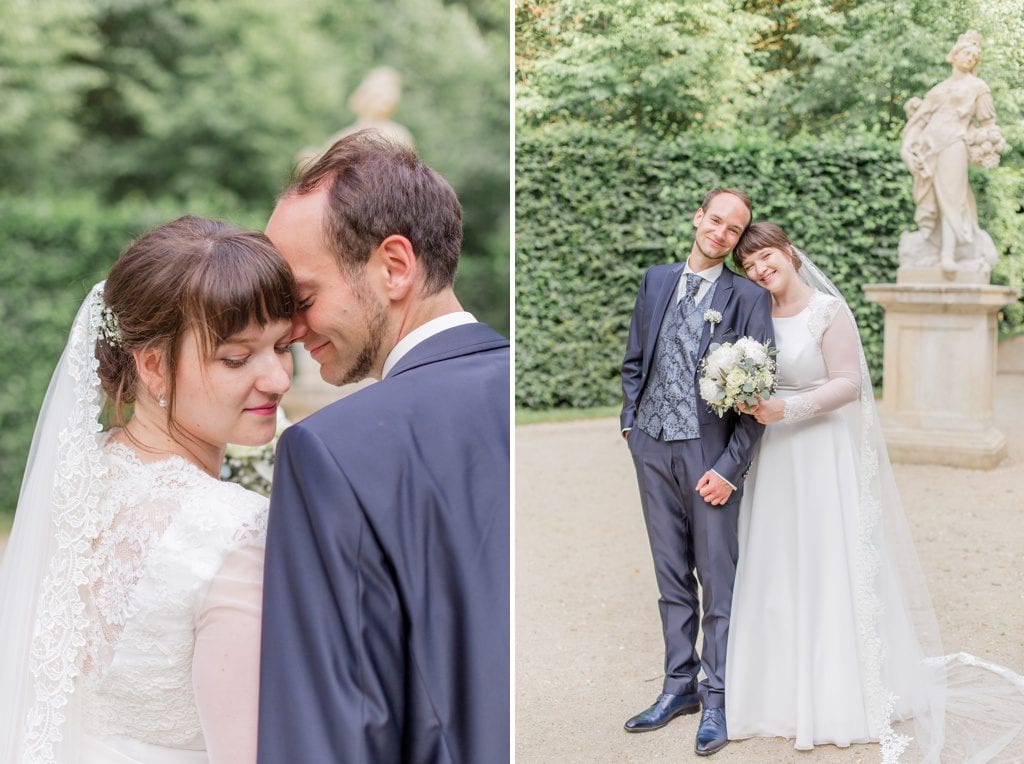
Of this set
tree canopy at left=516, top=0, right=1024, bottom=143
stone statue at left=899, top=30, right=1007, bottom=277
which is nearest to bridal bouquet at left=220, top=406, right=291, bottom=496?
stone statue at left=899, top=30, right=1007, bottom=277

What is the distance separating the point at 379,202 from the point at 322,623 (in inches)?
25.6

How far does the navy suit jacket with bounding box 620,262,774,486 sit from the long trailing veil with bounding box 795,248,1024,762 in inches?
8.5

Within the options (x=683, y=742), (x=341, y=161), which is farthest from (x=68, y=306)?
(x=341, y=161)

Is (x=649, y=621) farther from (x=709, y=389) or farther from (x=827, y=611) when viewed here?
(x=709, y=389)

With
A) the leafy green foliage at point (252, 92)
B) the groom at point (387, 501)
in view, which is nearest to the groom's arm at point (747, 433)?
the groom at point (387, 501)

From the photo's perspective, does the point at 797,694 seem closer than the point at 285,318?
No

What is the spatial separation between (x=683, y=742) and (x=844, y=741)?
0.41m

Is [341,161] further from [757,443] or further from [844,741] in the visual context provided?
[844,741]

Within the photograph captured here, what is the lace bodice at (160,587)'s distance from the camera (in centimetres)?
159

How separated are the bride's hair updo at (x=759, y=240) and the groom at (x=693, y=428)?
0.02 metres

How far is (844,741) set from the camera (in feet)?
9.52

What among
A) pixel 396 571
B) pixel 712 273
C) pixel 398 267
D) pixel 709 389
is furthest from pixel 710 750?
pixel 398 267

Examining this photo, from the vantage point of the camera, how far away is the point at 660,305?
2738 millimetres

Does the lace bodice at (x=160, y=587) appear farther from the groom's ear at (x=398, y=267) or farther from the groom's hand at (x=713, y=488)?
the groom's hand at (x=713, y=488)
